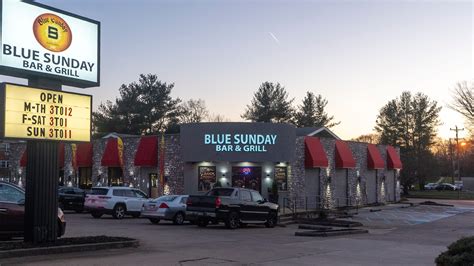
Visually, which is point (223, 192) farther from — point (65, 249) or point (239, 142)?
point (65, 249)

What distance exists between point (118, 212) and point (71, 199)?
5.14 metres

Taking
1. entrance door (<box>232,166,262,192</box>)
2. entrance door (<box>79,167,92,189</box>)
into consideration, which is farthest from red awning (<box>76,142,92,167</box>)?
entrance door (<box>232,166,262,192</box>)

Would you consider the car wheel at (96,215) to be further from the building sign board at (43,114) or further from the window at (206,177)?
the building sign board at (43,114)

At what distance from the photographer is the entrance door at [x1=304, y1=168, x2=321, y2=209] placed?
37219 millimetres

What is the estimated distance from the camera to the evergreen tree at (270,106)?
8031 cm

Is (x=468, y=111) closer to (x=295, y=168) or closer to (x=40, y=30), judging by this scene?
(x=40, y=30)

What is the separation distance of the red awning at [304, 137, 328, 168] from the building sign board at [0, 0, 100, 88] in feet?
76.6

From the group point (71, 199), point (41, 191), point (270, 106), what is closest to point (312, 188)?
point (71, 199)

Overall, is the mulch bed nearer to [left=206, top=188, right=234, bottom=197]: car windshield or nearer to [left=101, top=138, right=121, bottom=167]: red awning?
[left=206, top=188, right=234, bottom=197]: car windshield

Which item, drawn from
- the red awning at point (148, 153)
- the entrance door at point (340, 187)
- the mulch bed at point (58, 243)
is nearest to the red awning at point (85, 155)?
the red awning at point (148, 153)

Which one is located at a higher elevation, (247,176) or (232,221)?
(247,176)

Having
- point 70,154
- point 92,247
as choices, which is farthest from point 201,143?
point 92,247

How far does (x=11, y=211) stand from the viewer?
49.0 ft

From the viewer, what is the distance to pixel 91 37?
15.2m
